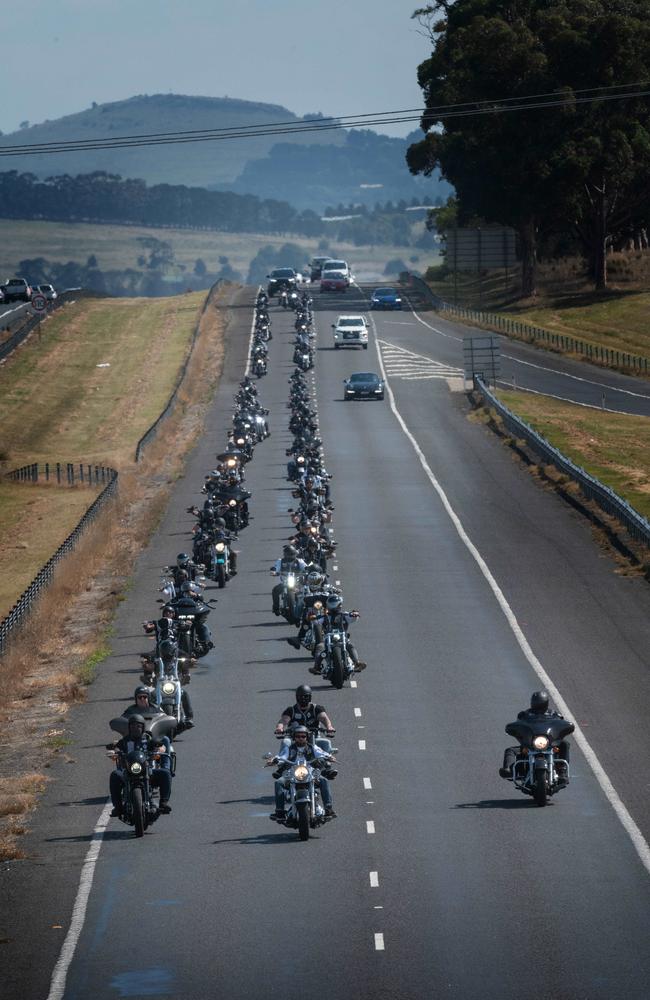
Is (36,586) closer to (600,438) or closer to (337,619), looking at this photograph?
(337,619)

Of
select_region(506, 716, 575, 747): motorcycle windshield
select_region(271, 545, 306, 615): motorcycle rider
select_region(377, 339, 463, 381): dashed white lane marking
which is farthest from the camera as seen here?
select_region(377, 339, 463, 381): dashed white lane marking

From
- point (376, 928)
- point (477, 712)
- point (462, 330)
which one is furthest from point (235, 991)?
point (462, 330)

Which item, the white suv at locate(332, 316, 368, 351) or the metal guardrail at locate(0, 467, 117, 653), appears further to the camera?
the white suv at locate(332, 316, 368, 351)

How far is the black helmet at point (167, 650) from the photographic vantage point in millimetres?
27422

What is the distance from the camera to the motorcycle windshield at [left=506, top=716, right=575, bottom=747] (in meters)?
23.2

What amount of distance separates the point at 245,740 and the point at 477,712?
4.14 metres

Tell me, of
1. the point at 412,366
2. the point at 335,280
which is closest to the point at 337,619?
the point at 412,366

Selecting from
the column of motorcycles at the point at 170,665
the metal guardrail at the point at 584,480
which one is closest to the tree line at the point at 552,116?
the metal guardrail at the point at 584,480

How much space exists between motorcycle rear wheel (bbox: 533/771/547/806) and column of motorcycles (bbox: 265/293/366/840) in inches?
106

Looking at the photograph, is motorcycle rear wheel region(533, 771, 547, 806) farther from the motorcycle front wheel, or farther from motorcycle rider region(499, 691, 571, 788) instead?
the motorcycle front wheel

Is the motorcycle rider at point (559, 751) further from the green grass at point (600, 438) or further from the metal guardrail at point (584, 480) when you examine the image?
the green grass at point (600, 438)

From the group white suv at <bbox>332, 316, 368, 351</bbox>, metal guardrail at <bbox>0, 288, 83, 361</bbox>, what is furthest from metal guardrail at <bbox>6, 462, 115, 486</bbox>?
metal guardrail at <bbox>0, 288, 83, 361</bbox>

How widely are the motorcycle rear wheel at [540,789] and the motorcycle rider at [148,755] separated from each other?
478 centimetres

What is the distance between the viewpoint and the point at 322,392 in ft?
286
